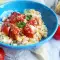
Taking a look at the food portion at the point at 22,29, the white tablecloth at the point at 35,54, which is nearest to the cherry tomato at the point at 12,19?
the food portion at the point at 22,29

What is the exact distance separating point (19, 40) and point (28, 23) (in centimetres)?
10

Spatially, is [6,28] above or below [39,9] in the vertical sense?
below

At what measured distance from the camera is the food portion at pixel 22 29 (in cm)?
70

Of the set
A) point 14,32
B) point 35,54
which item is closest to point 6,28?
point 14,32

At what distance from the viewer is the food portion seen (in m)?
0.70

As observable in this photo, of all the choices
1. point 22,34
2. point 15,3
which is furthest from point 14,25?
point 15,3

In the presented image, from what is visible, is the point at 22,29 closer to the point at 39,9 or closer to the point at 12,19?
the point at 12,19

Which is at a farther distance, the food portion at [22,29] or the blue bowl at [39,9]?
the blue bowl at [39,9]

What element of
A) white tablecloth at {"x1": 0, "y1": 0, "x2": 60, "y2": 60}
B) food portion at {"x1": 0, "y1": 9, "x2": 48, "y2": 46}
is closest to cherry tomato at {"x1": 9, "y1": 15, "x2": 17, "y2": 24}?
food portion at {"x1": 0, "y1": 9, "x2": 48, "y2": 46}

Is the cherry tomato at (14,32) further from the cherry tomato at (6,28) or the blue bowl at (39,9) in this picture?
the blue bowl at (39,9)

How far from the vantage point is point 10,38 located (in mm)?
705

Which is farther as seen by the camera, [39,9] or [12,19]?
[39,9]

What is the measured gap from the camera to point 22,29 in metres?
0.74

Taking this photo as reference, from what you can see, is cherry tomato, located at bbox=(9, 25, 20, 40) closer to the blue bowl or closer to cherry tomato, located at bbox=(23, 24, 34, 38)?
cherry tomato, located at bbox=(23, 24, 34, 38)
